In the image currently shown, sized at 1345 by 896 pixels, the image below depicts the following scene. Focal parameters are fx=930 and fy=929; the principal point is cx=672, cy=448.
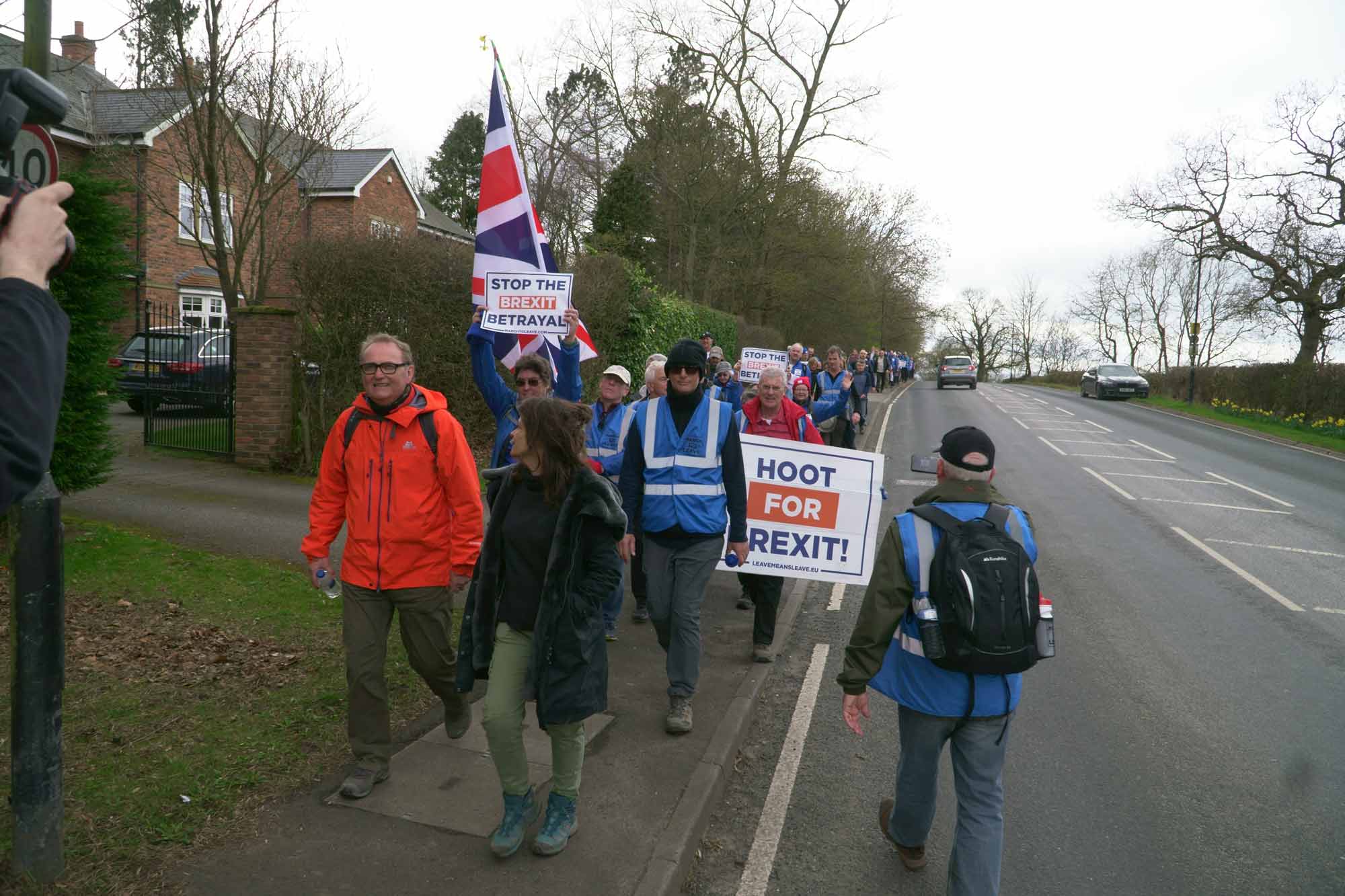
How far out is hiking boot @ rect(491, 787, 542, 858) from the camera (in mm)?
3631

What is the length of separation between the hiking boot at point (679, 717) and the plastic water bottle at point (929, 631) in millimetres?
1988

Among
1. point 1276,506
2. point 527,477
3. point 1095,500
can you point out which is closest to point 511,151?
point 527,477

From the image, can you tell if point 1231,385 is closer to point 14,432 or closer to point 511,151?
point 511,151

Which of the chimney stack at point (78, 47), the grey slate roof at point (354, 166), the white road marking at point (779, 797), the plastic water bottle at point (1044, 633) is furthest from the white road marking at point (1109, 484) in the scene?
the grey slate roof at point (354, 166)

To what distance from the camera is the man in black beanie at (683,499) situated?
16.6 ft

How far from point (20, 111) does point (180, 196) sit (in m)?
27.8

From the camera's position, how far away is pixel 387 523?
4.05 metres

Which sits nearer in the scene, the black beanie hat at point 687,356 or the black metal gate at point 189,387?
→ the black beanie hat at point 687,356

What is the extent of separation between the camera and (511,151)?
7.54 metres

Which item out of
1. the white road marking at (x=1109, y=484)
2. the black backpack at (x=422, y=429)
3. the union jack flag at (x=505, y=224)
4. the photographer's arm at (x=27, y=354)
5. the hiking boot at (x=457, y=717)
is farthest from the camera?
the white road marking at (x=1109, y=484)

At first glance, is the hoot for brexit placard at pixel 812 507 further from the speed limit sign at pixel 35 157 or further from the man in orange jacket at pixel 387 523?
the speed limit sign at pixel 35 157

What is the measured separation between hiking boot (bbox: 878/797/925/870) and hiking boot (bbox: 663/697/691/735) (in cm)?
129

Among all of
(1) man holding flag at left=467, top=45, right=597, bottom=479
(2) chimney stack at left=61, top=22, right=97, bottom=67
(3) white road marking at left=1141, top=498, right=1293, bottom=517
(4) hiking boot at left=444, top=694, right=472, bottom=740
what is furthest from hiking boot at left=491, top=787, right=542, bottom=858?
(3) white road marking at left=1141, top=498, right=1293, bottom=517

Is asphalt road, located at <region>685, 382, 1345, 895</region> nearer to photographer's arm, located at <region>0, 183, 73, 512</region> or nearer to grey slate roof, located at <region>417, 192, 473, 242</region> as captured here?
photographer's arm, located at <region>0, 183, 73, 512</region>
